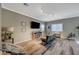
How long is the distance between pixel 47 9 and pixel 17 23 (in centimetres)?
64

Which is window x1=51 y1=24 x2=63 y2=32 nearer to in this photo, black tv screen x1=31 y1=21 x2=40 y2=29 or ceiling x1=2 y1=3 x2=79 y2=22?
ceiling x1=2 y1=3 x2=79 y2=22

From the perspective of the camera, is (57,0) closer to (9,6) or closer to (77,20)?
(77,20)

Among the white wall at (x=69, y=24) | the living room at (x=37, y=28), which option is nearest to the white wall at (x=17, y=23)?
the living room at (x=37, y=28)

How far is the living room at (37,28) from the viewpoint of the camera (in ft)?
6.52

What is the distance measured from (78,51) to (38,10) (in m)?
1.08

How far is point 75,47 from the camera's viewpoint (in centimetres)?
200

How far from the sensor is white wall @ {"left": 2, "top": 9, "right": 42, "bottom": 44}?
6.41 feet

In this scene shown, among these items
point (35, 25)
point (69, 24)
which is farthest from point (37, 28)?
point (69, 24)

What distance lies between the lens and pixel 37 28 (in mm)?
2146

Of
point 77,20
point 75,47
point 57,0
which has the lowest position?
point 75,47

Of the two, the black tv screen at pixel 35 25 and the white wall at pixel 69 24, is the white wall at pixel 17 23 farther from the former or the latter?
the white wall at pixel 69 24

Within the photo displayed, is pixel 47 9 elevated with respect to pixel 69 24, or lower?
elevated

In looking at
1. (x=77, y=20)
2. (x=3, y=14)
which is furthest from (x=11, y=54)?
(x=77, y=20)

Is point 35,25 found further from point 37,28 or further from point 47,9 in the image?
point 47,9
